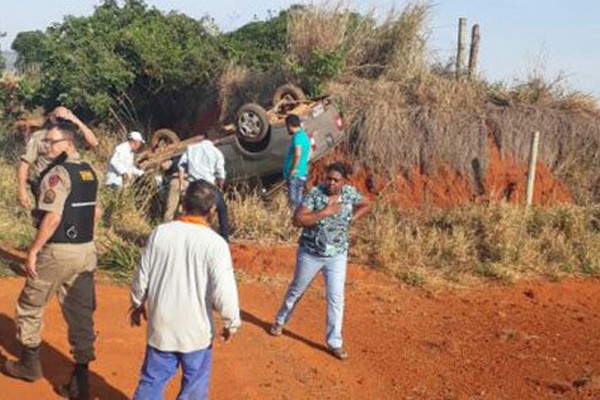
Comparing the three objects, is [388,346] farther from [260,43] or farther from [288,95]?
[260,43]

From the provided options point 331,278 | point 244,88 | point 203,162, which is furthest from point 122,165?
point 331,278

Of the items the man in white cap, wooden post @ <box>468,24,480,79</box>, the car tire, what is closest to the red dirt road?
the man in white cap

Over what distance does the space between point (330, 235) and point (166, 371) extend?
2.19 meters

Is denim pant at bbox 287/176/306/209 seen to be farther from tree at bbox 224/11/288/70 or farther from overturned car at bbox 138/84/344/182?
tree at bbox 224/11/288/70

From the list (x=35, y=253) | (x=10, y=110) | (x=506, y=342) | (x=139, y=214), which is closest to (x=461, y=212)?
(x=506, y=342)

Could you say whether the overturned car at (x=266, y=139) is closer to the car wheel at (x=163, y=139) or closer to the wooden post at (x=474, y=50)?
the car wheel at (x=163, y=139)

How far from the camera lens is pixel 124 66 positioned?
48.0ft

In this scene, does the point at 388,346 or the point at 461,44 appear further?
the point at 461,44

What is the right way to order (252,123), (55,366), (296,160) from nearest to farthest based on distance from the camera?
(55,366) < (296,160) < (252,123)

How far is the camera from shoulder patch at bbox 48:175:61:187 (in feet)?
16.0

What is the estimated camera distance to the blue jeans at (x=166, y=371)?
4223 mm

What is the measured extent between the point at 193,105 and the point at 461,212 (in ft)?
23.1

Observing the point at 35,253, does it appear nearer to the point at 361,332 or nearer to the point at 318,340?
the point at 318,340

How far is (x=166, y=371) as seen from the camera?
425 centimetres
